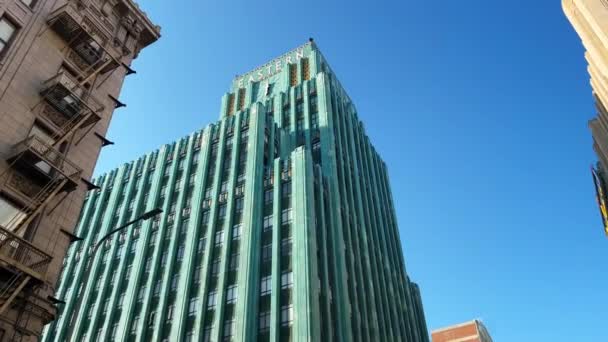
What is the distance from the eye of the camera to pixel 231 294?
5000 centimetres

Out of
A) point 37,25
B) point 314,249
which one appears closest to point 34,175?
point 37,25

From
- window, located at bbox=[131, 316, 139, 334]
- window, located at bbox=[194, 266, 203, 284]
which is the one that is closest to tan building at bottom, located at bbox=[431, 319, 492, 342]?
window, located at bbox=[194, 266, 203, 284]

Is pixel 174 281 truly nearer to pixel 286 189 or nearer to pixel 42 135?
pixel 286 189

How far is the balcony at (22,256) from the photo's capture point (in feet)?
52.0

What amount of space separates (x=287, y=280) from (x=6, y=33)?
34.4 m

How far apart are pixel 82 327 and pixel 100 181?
31802 mm

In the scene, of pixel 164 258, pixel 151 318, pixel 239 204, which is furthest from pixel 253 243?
pixel 151 318

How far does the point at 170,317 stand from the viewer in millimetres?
51875

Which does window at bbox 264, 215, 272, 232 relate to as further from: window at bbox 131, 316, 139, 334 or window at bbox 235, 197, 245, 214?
window at bbox 131, 316, 139, 334

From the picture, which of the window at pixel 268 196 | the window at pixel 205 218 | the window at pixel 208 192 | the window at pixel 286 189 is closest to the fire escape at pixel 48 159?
the window at pixel 286 189

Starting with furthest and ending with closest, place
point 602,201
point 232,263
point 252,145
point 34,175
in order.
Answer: point 252,145 → point 232,263 → point 602,201 → point 34,175

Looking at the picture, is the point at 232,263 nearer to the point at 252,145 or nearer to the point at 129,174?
the point at 252,145

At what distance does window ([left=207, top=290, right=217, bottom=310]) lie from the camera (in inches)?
1970

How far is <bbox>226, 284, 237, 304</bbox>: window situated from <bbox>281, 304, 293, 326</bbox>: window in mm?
6090
